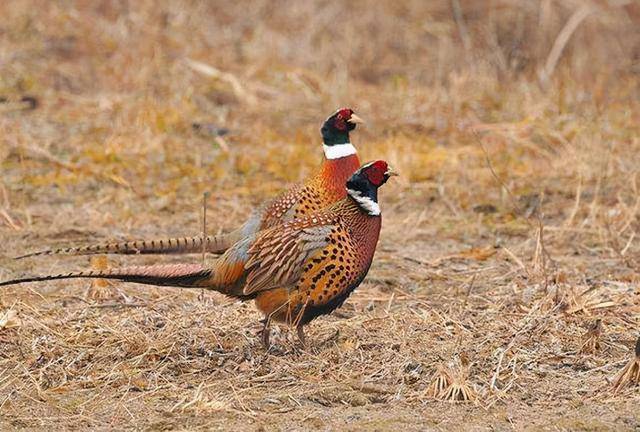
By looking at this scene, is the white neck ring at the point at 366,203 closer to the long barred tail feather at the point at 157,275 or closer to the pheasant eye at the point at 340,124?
the long barred tail feather at the point at 157,275

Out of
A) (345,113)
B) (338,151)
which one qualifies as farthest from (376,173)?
(345,113)

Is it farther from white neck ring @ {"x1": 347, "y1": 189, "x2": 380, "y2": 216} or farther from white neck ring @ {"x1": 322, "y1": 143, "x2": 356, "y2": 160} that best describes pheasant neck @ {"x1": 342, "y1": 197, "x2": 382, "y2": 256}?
white neck ring @ {"x1": 322, "y1": 143, "x2": 356, "y2": 160}

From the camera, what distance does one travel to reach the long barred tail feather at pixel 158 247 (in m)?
4.66

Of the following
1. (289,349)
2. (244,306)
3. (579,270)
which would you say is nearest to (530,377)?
(289,349)

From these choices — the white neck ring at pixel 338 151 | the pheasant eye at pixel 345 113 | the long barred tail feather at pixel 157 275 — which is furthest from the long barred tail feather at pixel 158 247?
the pheasant eye at pixel 345 113

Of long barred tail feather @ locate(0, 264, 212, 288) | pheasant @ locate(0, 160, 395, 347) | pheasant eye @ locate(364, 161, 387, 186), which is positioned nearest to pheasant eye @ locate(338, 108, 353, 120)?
pheasant eye @ locate(364, 161, 387, 186)

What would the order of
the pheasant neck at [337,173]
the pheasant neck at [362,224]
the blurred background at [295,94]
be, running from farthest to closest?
the blurred background at [295,94] → the pheasant neck at [337,173] → the pheasant neck at [362,224]

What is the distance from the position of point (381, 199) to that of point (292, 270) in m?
3.22

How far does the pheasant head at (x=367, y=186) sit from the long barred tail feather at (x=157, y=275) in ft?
2.05

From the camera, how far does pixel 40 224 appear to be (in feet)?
22.5

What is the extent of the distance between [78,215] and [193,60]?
11.8 feet

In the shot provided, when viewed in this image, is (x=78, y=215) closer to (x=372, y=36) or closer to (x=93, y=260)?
(x=93, y=260)

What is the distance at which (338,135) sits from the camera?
5730mm

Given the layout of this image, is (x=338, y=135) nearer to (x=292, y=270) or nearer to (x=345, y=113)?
(x=345, y=113)
